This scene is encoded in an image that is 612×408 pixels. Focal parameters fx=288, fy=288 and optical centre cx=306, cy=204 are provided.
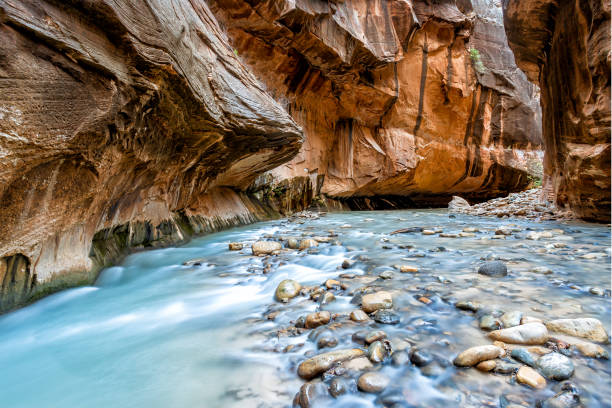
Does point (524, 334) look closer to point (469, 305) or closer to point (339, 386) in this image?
point (469, 305)

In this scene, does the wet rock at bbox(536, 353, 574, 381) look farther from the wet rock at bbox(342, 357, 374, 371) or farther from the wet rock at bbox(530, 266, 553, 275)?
the wet rock at bbox(530, 266, 553, 275)

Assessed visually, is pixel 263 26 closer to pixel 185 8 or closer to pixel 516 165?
pixel 185 8

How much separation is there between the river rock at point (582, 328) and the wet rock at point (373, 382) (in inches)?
37.1

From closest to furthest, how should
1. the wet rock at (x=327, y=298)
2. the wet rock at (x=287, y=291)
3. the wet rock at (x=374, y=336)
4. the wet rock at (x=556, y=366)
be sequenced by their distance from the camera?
the wet rock at (x=556, y=366) → the wet rock at (x=374, y=336) → the wet rock at (x=327, y=298) → the wet rock at (x=287, y=291)

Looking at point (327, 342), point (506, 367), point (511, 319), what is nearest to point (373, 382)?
point (327, 342)

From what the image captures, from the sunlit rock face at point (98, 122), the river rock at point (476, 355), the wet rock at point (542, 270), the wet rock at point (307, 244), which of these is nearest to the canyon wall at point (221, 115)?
the sunlit rock face at point (98, 122)

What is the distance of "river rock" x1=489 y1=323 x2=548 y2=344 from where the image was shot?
1.32m

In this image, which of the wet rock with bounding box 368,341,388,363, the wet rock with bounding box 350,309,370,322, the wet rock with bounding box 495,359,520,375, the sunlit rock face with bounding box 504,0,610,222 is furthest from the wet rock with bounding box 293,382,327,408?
the sunlit rock face with bounding box 504,0,610,222

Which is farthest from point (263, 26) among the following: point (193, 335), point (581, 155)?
point (193, 335)

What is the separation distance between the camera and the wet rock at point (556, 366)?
1101 mm

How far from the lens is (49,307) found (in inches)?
92.7

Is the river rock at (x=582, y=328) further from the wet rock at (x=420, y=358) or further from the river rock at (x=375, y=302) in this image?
the river rock at (x=375, y=302)

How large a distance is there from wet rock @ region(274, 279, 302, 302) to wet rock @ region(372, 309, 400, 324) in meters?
0.73

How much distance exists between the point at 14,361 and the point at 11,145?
1.30m
